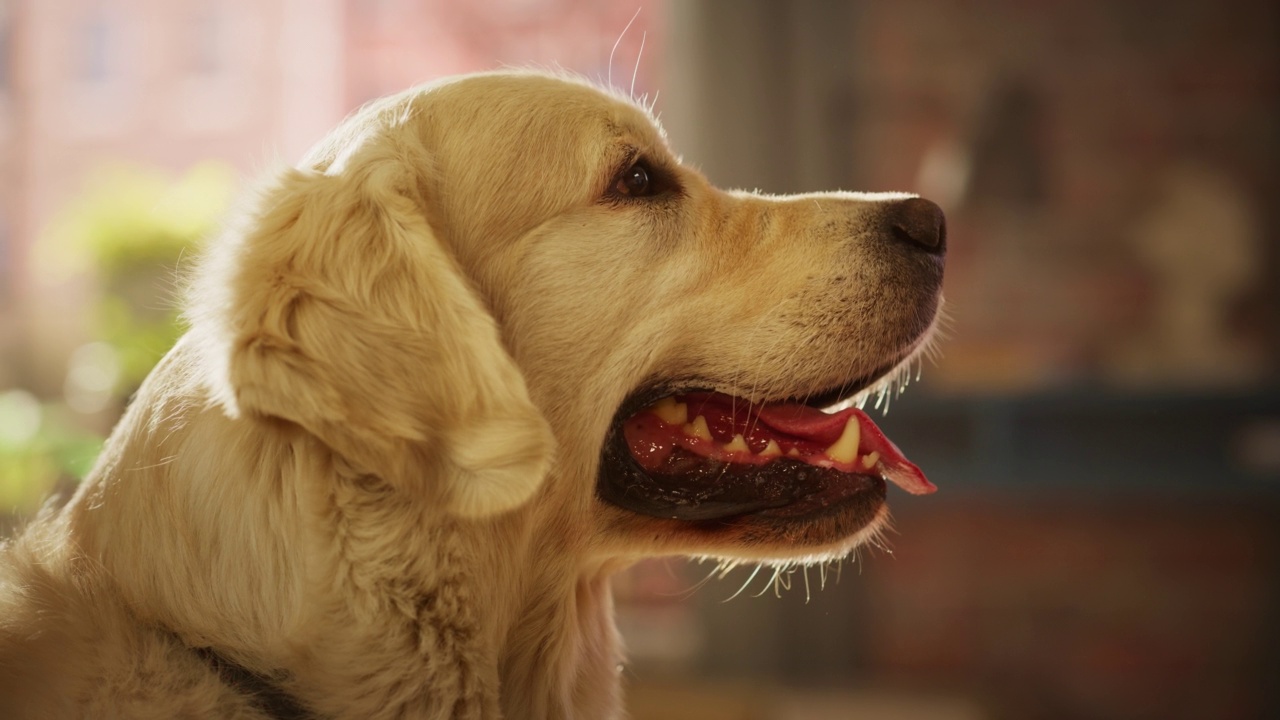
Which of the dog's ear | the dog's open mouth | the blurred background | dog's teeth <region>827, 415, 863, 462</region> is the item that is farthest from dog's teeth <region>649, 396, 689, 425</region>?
the blurred background

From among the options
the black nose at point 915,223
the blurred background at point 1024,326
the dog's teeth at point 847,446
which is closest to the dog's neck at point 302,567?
the dog's teeth at point 847,446

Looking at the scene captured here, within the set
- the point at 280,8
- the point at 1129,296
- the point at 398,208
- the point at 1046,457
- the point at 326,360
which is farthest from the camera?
the point at 280,8

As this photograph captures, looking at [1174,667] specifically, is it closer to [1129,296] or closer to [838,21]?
[1129,296]

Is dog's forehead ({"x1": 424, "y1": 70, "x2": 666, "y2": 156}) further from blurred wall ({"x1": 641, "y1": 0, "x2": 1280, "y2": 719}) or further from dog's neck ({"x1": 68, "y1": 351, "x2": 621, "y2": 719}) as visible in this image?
blurred wall ({"x1": 641, "y1": 0, "x2": 1280, "y2": 719})

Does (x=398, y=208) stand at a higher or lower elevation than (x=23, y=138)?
higher

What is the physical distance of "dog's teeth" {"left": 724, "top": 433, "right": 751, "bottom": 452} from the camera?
1.33 m

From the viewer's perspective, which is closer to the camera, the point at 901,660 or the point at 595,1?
the point at 901,660

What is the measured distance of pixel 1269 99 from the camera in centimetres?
327

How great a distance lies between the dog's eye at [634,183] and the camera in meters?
1.37

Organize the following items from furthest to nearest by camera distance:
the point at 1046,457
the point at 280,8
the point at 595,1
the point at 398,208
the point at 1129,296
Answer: the point at 280,8, the point at 595,1, the point at 1129,296, the point at 1046,457, the point at 398,208

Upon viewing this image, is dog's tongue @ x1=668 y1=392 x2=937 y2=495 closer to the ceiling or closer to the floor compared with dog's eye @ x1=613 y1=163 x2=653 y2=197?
closer to the floor

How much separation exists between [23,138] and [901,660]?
4.28 meters

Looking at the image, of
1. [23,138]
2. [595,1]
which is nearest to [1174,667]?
[595,1]

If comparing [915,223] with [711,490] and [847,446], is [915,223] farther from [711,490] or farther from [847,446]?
[711,490]
